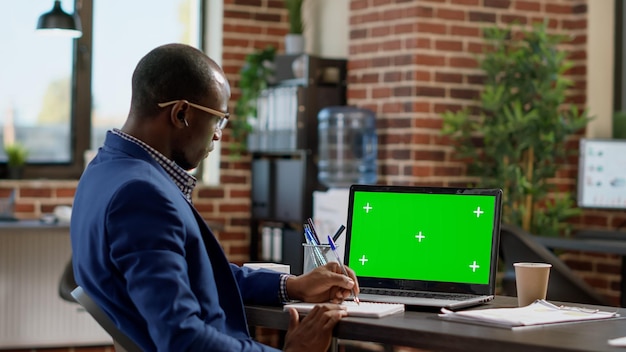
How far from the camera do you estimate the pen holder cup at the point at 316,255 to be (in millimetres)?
2414

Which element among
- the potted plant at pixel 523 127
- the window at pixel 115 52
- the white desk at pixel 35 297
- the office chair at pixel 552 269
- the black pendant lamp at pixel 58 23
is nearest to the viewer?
the office chair at pixel 552 269

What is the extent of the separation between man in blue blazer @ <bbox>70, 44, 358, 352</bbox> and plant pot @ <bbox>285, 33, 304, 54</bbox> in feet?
11.5

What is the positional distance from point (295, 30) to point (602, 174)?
1.84 m

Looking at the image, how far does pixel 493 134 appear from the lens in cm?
488

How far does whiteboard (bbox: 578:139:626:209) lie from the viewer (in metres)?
4.86

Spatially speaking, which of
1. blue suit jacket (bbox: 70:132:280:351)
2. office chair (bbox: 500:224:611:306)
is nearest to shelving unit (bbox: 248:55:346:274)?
office chair (bbox: 500:224:611:306)

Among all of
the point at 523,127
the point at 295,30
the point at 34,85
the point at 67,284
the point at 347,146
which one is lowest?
the point at 67,284

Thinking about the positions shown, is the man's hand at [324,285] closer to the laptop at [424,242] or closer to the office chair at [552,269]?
the laptop at [424,242]

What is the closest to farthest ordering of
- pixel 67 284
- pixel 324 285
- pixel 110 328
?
pixel 110 328, pixel 324 285, pixel 67 284

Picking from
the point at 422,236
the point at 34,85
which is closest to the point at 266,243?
the point at 34,85

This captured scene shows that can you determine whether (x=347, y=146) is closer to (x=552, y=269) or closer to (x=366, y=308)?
(x=552, y=269)

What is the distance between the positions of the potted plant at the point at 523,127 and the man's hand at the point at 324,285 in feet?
8.81

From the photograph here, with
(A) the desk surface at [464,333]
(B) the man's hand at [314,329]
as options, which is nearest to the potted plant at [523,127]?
(A) the desk surface at [464,333]

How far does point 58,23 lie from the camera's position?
204 inches
